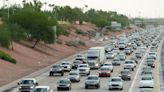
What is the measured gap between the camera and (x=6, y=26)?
334 feet

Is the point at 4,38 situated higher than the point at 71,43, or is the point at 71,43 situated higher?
the point at 4,38

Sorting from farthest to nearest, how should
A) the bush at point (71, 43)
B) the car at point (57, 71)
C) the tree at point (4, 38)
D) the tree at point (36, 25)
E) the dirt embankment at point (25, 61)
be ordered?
the bush at point (71, 43), the tree at point (36, 25), the tree at point (4, 38), the dirt embankment at point (25, 61), the car at point (57, 71)

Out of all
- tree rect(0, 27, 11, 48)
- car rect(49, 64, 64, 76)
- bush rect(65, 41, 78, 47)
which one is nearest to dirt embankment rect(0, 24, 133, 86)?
tree rect(0, 27, 11, 48)

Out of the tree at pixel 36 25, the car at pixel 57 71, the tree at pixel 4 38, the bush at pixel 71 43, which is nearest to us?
the car at pixel 57 71

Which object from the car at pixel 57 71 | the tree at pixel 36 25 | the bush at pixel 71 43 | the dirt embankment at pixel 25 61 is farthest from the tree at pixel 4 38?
the bush at pixel 71 43

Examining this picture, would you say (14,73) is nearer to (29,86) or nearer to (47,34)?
(29,86)

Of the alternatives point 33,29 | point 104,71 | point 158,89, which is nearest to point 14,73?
point 104,71

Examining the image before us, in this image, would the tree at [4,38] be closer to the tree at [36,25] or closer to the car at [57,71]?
the tree at [36,25]

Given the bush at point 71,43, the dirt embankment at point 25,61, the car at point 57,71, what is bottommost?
the bush at point 71,43

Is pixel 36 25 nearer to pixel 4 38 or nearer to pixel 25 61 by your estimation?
pixel 4 38

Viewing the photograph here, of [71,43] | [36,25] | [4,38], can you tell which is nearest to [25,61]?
[4,38]

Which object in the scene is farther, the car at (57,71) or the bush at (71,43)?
the bush at (71,43)

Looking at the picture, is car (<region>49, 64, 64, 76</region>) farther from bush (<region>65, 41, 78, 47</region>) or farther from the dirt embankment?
bush (<region>65, 41, 78, 47</region>)

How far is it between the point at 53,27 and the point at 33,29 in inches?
185
